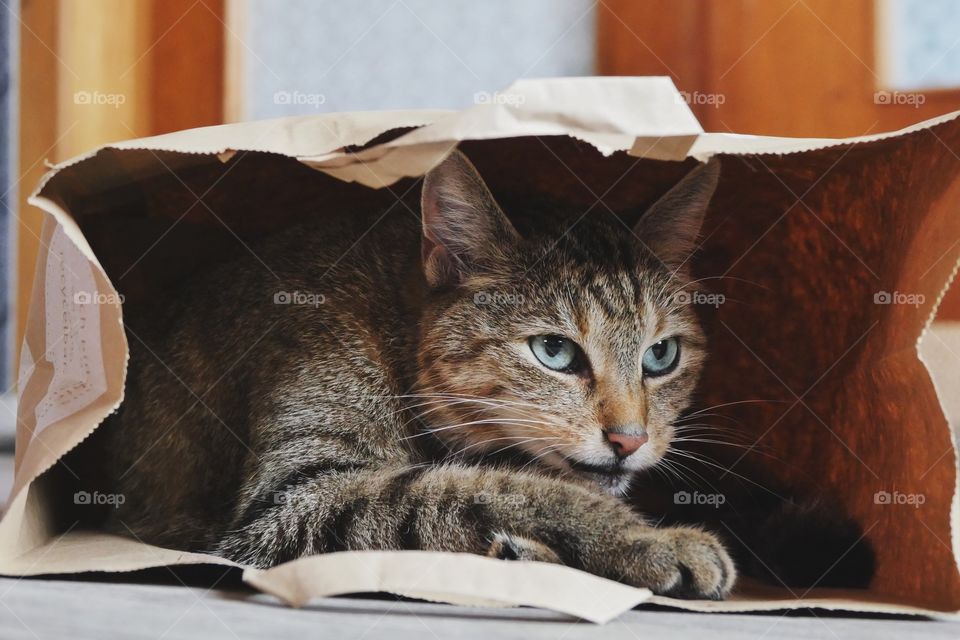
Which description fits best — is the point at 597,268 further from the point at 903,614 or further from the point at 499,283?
the point at 903,614

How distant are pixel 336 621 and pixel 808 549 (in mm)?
571

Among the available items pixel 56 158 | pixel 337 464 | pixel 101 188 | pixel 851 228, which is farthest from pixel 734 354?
pixel 56 158

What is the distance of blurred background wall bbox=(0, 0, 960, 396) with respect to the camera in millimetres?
1929

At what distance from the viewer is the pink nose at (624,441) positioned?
998mm

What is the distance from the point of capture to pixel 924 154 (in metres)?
0.88

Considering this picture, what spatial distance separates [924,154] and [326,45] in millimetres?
1565

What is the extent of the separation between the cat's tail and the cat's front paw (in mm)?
187

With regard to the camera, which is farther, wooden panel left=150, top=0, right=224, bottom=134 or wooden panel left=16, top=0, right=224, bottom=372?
wooden panel left=150, top=0, right=224, bottom=134

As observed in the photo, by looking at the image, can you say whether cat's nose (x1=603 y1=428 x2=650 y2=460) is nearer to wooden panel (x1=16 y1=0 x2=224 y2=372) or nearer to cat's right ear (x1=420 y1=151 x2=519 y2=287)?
cat's right ear (x1=420 y1=151 x2=519 y2=287)

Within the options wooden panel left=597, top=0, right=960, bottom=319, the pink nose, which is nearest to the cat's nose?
the pink nose

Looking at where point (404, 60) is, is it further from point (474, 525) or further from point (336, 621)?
point (336, 621)

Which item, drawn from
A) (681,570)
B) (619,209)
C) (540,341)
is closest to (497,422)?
(540,341)

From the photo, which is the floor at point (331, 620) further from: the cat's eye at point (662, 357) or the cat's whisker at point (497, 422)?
the cat's eye at point (662, 357)

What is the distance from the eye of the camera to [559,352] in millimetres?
1088
